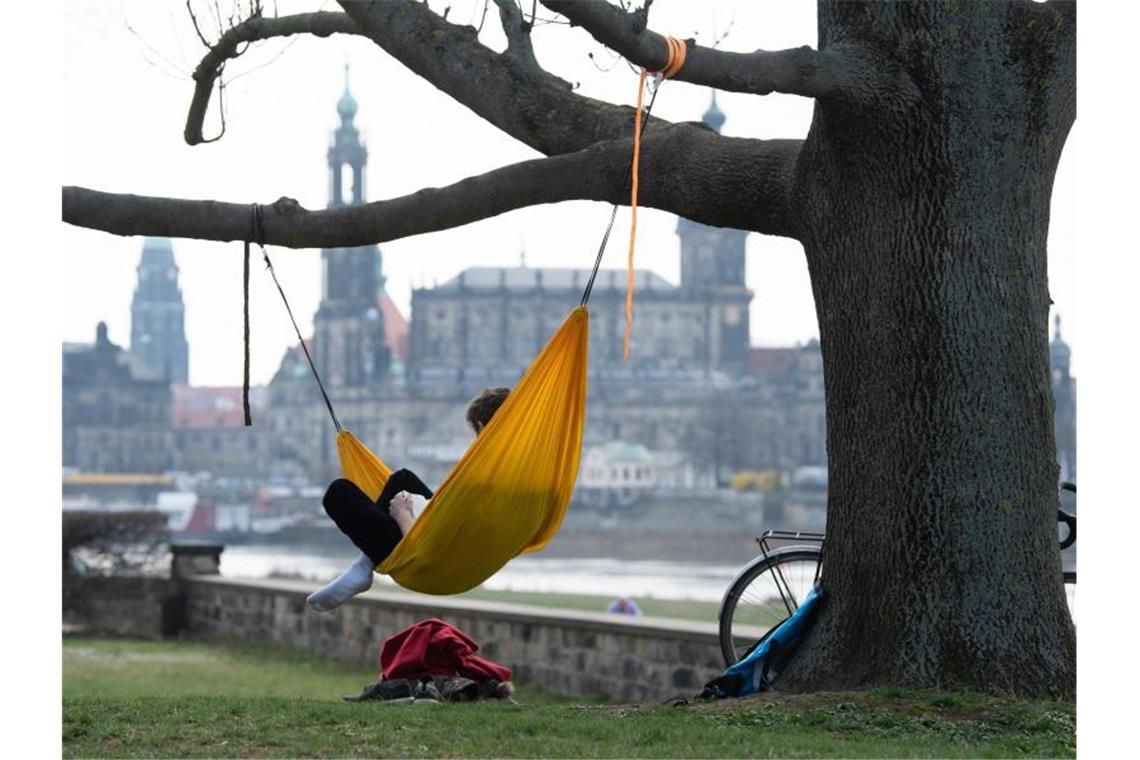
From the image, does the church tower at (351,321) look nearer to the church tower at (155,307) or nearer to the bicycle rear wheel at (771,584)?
the church tower at (155,307)

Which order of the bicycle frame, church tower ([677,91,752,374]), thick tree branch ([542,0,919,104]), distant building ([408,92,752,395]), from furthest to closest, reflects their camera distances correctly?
1. church tower ([677,91,752,374])
2. distant building ([408,92,752,395])
3. the bicycle frame
4. thick tree branch ([542,0,919,104])

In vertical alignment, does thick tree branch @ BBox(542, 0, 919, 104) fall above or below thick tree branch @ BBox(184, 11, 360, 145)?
below

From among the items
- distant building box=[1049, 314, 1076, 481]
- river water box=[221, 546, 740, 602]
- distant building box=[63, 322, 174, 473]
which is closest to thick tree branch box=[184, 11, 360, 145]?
river water box=[221, 546, 740, 602]

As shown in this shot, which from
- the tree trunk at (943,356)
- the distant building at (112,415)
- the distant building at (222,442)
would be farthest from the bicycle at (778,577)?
the distant building at (112,415)

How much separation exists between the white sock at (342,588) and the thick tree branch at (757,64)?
1412 millimetres

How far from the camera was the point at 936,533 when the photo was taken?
4.48 metres

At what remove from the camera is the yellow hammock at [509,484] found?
4.40 meters

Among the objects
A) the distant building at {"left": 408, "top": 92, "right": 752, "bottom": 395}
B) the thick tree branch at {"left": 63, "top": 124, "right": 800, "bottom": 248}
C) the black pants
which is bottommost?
the black pants

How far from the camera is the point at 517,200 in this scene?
5.00 meters

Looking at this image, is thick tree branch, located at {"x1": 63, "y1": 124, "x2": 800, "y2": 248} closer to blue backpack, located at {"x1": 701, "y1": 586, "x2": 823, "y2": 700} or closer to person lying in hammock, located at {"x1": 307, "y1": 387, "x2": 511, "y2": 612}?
person lying in hammock, located at {"x1": 307, "y1": 387, "x2": 511, "y2": 612}

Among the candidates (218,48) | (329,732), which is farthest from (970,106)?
(218,48)

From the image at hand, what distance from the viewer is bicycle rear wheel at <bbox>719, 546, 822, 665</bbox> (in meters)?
5.22

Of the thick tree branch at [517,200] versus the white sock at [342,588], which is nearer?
the white sock at [342,588]

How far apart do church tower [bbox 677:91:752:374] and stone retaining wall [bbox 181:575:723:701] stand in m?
75.3
